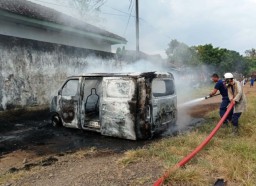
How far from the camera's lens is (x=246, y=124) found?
270 inches

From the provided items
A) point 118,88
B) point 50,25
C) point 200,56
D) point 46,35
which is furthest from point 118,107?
point 200,56

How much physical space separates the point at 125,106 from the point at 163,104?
0.97 meters

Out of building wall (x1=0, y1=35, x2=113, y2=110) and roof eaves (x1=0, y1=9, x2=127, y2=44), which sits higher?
roof eaves (x1=0, y1=9, x2=127, y2=44)

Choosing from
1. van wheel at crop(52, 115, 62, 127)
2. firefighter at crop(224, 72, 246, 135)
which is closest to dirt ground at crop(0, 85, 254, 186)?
van wheel at crop(52, 115, 62, 127)

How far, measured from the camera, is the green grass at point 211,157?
387cm

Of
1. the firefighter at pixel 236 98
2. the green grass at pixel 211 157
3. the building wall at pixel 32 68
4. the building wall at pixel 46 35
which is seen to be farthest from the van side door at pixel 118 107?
the building wall at pixel 46 35

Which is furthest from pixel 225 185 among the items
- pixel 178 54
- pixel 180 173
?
pixel 178 54

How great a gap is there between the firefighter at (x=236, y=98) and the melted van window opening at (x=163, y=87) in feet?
4.56

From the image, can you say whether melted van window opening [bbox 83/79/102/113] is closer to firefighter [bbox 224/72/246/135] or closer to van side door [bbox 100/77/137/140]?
van side door [bbox 100/77/137/140]

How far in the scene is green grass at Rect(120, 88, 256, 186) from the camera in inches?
152

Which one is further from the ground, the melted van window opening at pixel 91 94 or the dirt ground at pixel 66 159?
the melted van window opening at pixel 91 94

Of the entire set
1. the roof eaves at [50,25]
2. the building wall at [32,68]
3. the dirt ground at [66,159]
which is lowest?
the dirt ground at [66,159]

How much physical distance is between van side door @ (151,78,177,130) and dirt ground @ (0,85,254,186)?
49 cm

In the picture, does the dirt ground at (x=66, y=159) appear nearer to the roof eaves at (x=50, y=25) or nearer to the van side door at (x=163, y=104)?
the van side door at (x=163, y=104)
